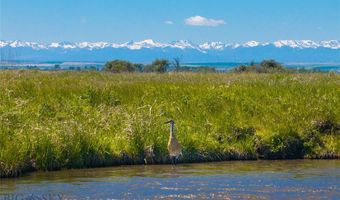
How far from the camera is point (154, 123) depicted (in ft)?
57.2

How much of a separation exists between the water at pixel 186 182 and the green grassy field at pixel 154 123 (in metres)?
0.55

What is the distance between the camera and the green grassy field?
1578cm

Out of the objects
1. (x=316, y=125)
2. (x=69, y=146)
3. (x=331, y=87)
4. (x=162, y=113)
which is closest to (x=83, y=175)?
(x=69, y=146)

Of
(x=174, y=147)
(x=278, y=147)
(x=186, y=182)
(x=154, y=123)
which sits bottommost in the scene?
(x=186, y=182)

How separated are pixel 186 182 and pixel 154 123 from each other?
3.64 metres

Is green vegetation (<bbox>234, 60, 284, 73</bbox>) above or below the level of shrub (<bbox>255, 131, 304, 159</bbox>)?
above

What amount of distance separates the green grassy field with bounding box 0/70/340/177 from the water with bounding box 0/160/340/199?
0.55 metres

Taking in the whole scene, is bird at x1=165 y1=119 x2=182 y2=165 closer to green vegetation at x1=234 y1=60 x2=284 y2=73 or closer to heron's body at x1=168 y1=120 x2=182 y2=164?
heron's body at x1=168 y1=120 x2=182 y2=164

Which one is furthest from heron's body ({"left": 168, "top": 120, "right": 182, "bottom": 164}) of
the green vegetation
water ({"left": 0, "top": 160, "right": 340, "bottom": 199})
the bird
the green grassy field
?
the green vegetation

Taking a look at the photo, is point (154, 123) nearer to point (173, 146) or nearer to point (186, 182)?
point (173, 146)

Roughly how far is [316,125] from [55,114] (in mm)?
7227

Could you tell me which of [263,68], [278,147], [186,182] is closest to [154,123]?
[278,147]

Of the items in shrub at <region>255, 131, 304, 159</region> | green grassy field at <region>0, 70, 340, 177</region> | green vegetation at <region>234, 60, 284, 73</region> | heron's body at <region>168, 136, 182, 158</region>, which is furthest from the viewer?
green vegetation at <region>234, 60, 284, 73</region>

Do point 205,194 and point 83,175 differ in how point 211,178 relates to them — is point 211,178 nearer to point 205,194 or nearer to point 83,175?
point 205,194
